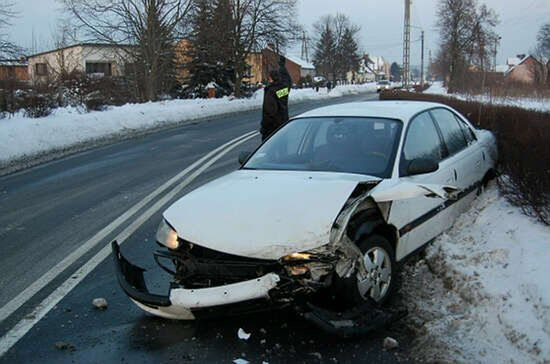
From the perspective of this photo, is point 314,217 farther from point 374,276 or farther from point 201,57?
point 201,57

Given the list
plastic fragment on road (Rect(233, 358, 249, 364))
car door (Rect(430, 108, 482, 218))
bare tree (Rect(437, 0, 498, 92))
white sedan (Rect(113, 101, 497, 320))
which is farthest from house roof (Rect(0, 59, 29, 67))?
bare tree (Rect(437, 0, 498, 92))

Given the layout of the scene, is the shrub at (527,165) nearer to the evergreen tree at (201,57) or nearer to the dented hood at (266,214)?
the dented hood at (266,214)

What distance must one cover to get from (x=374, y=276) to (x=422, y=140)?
5.80 ft

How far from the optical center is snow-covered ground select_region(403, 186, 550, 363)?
3.59 metres

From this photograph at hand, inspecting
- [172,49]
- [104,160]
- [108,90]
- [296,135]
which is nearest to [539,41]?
[172,49]

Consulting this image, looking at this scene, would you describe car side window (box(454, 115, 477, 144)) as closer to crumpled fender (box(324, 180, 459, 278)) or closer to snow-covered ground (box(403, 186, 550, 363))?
snow-covered ground (box(403, 186, 550, 363))

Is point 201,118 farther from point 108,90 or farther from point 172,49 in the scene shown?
point 172,49

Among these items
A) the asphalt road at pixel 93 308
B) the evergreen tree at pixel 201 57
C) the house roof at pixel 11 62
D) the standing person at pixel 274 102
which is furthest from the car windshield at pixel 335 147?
the evergreen tree at pixel 201 57

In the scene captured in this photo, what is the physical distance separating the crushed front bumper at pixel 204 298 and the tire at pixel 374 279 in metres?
0.56

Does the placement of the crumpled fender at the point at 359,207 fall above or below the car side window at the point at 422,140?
below

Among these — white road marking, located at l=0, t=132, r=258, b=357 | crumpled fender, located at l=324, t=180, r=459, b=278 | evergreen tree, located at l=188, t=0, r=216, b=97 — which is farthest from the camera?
evergreen tree, located at l=188, t=0, r=216, b=97

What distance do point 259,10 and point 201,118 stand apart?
17.0 metres

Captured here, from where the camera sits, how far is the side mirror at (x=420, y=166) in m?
4.87

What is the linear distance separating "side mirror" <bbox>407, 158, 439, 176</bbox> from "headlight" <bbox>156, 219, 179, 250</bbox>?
2.03 metres
